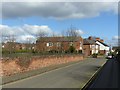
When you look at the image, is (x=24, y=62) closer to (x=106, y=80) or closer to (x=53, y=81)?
(x=53, y=81)

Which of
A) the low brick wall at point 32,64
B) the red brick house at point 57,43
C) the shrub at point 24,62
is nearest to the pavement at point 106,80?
the low brick wall at point 32,64

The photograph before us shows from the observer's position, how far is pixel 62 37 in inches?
3671

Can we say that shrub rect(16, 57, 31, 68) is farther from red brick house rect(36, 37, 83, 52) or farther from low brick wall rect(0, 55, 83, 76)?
red brick house rect(36, 37, 83, 52)

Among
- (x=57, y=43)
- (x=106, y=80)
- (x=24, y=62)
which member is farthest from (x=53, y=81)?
(x=57, y=43)

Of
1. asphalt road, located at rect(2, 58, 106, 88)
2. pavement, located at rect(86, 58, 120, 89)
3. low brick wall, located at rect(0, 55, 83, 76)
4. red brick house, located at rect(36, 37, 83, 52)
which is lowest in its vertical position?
pavement, located at rect(86, 58, 120, 89)

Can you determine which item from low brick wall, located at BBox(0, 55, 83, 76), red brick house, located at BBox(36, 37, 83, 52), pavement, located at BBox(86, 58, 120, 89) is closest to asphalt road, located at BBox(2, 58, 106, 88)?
pavement, located at BBox(86, 58, 120, 89)

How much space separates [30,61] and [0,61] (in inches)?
341

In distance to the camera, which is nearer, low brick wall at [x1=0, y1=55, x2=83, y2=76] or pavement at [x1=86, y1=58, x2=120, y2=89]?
pavement at [x1=86, y1=58, x2=120, y2=89]

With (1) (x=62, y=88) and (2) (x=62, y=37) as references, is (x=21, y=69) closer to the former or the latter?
(1) (x=62, y=88)

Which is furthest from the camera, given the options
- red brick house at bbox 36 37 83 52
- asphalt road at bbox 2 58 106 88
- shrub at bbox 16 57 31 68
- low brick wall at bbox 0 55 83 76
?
red brick house at bbox 36 37 83 52

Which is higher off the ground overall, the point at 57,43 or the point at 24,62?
the point at 57,43

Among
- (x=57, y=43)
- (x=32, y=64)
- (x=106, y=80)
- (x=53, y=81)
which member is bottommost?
(x=106, y=80)

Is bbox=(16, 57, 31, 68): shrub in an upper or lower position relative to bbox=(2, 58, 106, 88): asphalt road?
upper

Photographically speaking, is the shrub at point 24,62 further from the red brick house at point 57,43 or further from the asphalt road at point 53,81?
the red brick house at point 57,43
